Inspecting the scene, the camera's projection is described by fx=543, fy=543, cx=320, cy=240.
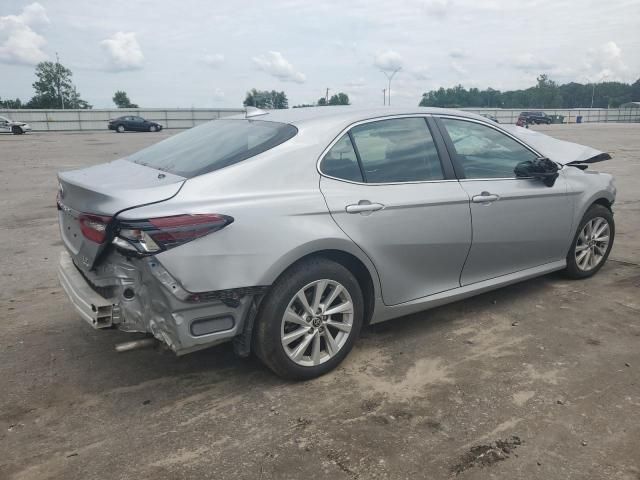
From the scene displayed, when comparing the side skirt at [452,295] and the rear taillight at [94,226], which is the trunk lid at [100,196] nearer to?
the rear taillight at [94,226]

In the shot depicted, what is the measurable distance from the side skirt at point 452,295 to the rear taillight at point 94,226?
5.62ft

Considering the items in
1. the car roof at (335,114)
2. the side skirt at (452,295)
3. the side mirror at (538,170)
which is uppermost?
the car roof at (335,114)

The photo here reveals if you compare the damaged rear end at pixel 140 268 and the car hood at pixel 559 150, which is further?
the car hood at pixel 559 150

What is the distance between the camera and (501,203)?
13.1 feet

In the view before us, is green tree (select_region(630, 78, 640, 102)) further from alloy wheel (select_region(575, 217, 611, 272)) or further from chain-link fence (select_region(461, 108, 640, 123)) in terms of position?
alloy wheel (select_region(575, 217, 611, 272))

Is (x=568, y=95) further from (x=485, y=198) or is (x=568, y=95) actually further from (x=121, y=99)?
(x=485, y=198)

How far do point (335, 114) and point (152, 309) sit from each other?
1.70 m

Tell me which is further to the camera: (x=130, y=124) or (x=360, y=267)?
(x=130, y=124)

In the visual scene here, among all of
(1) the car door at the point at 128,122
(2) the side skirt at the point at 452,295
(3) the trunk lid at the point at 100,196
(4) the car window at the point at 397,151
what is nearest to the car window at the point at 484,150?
(4) the car window at the point at 397,151

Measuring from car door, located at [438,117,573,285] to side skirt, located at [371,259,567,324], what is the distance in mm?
49

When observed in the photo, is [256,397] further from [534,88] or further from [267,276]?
[534,88]

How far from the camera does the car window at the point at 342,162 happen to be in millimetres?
3281

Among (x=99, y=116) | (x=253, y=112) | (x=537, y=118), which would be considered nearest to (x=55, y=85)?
(x=99, y=116)

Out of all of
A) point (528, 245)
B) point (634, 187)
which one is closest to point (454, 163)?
point (528, 245)
